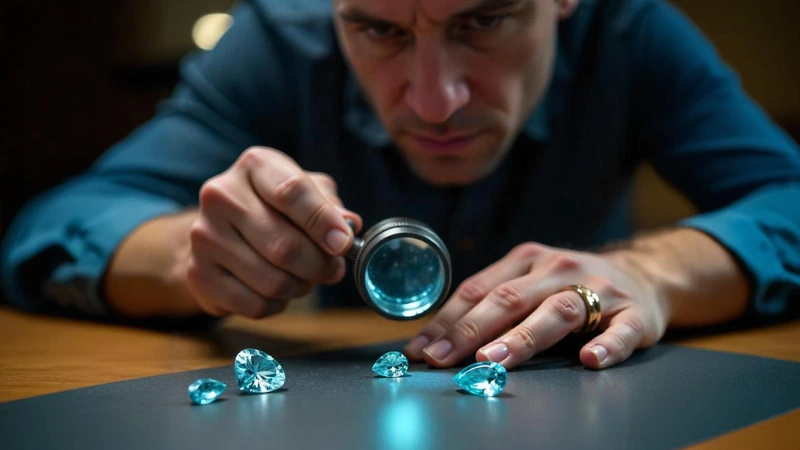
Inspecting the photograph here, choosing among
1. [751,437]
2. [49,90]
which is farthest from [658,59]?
[49,90]

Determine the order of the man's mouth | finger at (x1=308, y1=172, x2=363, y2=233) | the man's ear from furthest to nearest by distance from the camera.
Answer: the man's ear, the man's mouth, finger at (x1=308, y1=172, x2=363, y2=233)

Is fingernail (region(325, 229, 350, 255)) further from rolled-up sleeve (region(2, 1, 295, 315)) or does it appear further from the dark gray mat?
rolled-up sleeve (region(2, 1, 295, 315))

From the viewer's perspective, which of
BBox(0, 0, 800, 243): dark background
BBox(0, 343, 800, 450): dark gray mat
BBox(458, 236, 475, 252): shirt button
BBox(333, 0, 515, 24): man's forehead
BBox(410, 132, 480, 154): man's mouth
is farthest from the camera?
BBox(0, 0, 800, 243): dark background

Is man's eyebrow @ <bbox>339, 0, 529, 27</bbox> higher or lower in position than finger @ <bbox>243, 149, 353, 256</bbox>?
higher

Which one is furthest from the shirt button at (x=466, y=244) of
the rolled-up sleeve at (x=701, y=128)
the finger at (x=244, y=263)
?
the finger at (x=244, y=263)

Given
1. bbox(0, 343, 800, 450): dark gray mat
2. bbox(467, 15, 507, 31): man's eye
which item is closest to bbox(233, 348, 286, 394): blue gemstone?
bbox(0, 343, 800, 450): dark gray mat

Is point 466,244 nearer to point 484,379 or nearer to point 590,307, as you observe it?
point 590,307

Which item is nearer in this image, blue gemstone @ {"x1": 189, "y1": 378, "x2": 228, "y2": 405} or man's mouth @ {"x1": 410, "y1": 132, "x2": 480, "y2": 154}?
blue gemstone @ {"x1": 189, "y1": 378, "x2": 228, "y2": 405}
